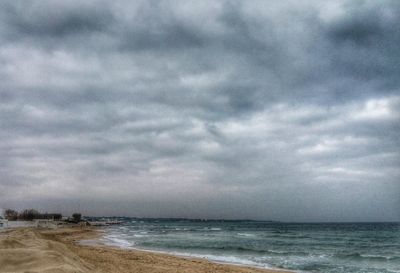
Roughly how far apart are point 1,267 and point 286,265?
20270 mm

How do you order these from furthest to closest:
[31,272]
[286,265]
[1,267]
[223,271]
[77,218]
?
[77,218]
[286,265]
[223,271]
[1,267]
[31,272]

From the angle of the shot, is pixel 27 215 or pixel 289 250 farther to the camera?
pixel 27 215

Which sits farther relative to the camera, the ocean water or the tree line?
the tree line

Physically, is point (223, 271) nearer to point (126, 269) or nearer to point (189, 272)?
point (189, 272)

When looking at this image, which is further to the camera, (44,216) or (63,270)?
(44,216)

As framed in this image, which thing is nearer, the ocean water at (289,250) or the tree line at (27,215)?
the ocean water at (289,250)

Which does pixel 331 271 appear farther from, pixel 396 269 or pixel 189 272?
pixel 189 272

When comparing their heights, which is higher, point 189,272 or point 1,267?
point 1,267

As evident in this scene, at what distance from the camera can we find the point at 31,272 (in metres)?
9.08

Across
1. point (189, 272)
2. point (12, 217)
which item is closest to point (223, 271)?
point (189, 272)

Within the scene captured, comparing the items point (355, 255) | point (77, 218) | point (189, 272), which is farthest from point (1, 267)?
point (77, 218)

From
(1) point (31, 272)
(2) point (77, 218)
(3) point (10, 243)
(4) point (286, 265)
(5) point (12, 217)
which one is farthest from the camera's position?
(5) point (12, 217)

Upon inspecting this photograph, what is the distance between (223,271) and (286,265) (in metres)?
8.55

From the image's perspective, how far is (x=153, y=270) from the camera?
677 inches
